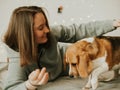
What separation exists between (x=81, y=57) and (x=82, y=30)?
7.5 inches

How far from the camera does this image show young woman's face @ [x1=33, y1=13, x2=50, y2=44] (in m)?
0.94

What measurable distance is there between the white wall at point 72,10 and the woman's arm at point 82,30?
30 mm

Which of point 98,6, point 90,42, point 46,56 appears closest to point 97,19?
point 98,6

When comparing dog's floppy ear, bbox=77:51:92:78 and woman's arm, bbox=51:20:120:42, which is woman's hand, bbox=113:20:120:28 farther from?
dog's floppy ear, bbox=77:51:92:78

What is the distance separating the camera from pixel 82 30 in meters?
1.04

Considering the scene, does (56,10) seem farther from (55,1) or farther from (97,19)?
(97,19)

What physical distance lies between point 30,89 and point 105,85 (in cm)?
28

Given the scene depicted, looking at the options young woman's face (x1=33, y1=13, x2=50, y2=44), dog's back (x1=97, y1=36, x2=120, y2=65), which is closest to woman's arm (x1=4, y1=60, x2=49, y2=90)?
young woman's face (x1=33, y1=13, x2=50, y2=44)

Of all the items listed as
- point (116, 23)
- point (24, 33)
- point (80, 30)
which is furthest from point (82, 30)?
point (24, 33)

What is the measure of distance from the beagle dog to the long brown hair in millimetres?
146

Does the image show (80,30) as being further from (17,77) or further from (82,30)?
(17,77)

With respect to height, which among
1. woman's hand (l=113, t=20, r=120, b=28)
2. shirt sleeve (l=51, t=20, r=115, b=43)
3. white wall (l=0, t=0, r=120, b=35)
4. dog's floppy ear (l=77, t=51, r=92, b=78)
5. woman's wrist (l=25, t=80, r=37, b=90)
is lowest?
woman's wrist (l=25, t=80, r=37, b=90)

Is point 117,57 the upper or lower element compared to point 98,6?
lower

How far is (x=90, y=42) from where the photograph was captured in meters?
0.92
